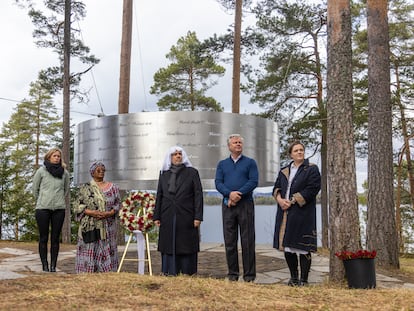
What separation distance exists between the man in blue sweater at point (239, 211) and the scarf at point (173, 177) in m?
0.46

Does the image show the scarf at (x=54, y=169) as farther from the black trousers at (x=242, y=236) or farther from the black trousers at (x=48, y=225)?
the black trousers at (x=242, y=236)

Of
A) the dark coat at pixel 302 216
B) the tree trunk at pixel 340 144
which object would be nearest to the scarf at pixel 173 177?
the dark coat at pixel 302 216

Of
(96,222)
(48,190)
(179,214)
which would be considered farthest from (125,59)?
(179,214)

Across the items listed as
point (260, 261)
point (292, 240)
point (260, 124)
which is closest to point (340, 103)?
point (292, 240)

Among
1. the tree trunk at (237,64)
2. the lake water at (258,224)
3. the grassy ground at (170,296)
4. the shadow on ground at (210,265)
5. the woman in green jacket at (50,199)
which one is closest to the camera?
the grassy ground at (170,296)

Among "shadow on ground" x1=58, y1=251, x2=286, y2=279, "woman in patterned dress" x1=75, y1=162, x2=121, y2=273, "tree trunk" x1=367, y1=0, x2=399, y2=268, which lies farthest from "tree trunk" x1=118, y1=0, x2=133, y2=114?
"woman in patterned dress" x1=75, y1=162, x2=121, y2=273

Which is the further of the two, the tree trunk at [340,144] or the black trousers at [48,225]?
the black trousers at [48,225]

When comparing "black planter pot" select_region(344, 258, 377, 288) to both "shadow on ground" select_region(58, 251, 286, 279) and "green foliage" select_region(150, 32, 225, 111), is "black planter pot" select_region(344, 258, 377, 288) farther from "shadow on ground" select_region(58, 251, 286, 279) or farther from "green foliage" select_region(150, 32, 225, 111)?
"green foliage" select_region(150, 32, 225, 111)

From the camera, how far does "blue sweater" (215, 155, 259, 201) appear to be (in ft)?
15.8

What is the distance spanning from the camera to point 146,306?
9.70ft

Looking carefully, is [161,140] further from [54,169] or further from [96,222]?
[96,222]

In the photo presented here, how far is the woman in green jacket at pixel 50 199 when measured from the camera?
17.9 ft

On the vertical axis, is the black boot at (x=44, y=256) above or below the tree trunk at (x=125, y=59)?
below

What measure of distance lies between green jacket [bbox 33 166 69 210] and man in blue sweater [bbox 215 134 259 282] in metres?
1.95
